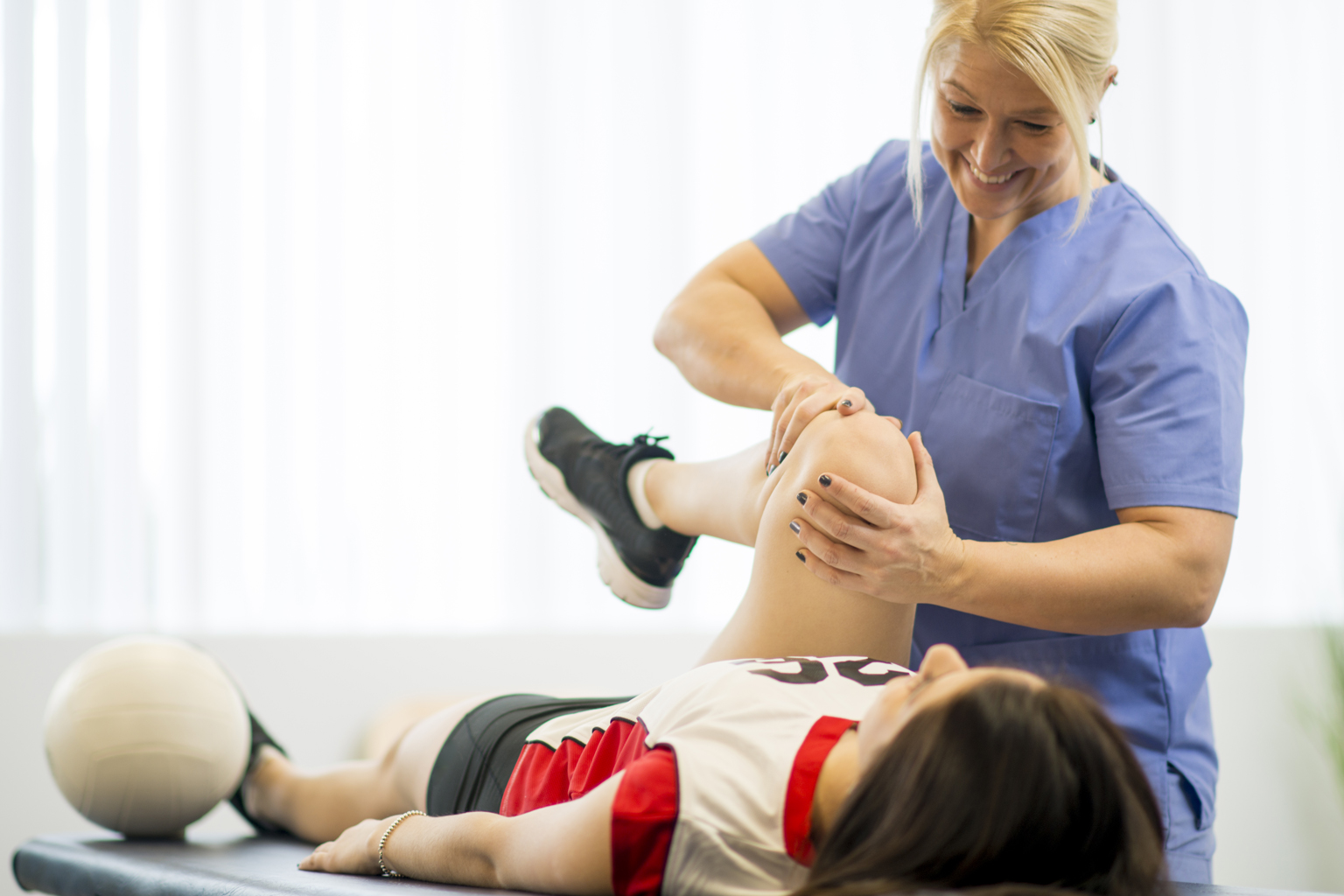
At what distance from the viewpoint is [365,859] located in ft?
3.62

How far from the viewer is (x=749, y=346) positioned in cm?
142

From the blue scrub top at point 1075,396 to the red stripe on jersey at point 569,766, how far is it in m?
0.46

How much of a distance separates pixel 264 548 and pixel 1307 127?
2.98m

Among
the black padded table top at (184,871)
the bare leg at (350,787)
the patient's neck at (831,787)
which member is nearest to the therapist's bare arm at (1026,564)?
the patient's neck at (831,787)

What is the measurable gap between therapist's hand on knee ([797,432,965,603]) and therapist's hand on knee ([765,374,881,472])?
0.41ft

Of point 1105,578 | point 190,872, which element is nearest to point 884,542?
point 1105,578

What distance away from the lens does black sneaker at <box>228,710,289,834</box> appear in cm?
167

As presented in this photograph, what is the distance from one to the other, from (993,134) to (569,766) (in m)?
0.82

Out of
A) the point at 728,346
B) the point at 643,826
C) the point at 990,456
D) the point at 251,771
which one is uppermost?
the point at 728,346

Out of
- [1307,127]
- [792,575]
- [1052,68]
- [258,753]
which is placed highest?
[1307,127]

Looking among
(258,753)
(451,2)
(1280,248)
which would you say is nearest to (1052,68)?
(258,753)

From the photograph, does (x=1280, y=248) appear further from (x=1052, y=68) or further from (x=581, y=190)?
(x=1052, y=68)

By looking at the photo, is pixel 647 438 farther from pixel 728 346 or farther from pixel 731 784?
pixel 731 784

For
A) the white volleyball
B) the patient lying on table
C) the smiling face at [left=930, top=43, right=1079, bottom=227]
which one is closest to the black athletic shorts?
the patient lying on table
